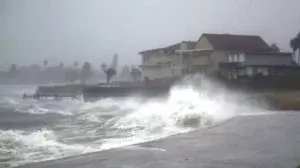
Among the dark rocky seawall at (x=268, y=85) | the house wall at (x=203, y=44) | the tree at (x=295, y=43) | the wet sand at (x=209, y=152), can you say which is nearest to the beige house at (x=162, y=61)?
the house wall at (x=203, y=44)

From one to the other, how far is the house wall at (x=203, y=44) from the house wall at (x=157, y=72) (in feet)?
11.8

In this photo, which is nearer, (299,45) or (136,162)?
(136,162)

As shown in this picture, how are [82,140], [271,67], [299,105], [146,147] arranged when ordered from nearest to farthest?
1. [146,147]
2. [82,140]
3. [299,105]
4. [271,67]

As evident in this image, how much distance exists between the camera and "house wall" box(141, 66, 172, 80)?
37.7 metres

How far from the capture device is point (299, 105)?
1590 centimetres

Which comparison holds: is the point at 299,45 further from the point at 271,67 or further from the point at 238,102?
the point at 238,102

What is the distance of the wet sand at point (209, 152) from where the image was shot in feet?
16.6

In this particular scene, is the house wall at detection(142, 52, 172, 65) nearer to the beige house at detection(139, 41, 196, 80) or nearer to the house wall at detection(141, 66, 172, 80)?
the beige house at detection(139, 41, 196, 80)

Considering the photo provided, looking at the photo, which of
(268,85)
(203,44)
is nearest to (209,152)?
(268,85)

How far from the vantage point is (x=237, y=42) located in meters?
35.9

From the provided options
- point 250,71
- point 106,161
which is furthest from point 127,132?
point 250,71

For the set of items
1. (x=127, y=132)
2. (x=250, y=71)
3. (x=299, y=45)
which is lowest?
(x=127, y=132)

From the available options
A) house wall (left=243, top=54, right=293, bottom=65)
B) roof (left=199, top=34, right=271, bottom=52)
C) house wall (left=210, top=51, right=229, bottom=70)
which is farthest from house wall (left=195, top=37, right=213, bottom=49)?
house wall (left=243, top=54, right=293, bottom=65)

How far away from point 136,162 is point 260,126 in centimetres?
448
